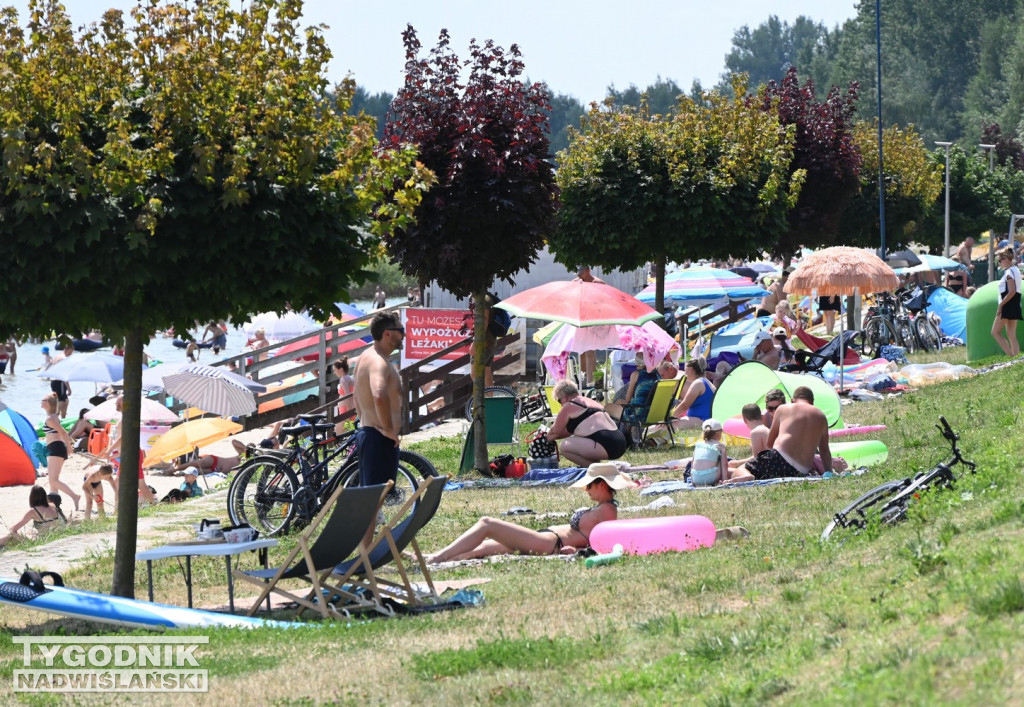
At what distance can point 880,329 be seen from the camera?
23094mm

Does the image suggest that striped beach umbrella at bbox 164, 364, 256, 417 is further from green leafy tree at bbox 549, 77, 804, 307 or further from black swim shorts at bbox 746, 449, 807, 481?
black swim shorts at bbox 746, 449, 807, 481

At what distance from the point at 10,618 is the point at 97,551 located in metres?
2.60

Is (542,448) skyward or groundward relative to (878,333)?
groundward

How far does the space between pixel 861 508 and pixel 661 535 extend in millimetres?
1305

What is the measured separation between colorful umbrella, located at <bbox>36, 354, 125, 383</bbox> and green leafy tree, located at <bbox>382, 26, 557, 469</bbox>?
14346 mm

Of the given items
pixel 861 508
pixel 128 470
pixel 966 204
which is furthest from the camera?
pixel 966 204

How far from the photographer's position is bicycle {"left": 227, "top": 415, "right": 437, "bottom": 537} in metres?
11.0

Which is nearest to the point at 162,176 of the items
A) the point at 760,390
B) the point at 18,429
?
the point at 760,390

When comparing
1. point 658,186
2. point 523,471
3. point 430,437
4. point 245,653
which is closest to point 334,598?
point 245,653

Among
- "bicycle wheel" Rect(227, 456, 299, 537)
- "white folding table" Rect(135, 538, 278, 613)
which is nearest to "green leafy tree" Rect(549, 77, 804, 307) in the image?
"bicycle wheel" Rect(227, 456, 299, 537)

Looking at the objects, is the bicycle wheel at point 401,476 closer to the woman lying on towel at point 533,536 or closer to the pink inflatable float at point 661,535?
the woman lying on towel at point 533,536

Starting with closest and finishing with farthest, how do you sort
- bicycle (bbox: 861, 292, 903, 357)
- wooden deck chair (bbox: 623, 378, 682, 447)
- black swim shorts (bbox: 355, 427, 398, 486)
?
black swim shorts (bbox: 355, 427, 398, 486) < wooden deck chair (bbox: 623, 378, 682, 447) < bicycle (bbox: 861, 292, 903, 357)

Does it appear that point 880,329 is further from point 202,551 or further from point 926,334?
point 202,551

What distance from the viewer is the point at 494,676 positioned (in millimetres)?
5914
